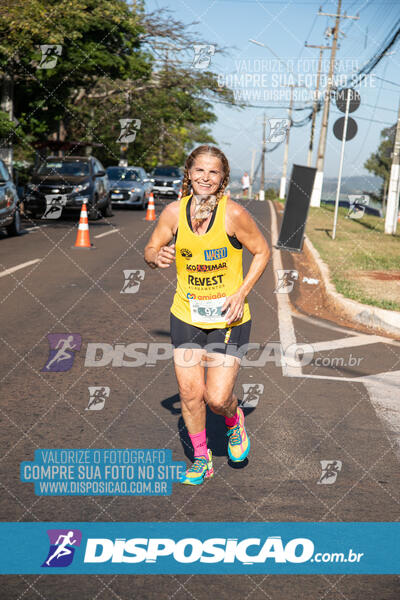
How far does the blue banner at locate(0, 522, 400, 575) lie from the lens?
3.17 metres

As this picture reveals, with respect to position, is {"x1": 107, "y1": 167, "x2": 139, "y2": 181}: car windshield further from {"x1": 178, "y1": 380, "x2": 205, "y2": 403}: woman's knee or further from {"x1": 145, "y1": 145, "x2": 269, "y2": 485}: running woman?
{"x1": 178, "y1": 380, "x2": 205, "y2": 403}: woman's knee

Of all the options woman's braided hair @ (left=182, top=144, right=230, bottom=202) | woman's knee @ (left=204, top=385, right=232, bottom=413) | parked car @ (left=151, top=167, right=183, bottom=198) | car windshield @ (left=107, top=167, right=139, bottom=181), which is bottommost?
parked car @ (left=151, top=167, right=183, bottom=198)

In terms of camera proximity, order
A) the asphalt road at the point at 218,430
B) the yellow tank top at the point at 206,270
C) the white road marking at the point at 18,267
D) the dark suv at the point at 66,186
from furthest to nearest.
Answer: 1. the dark suv at the point at 66,186
2. the white road marking at the point at 18,267
3. the yellow tank top at the point at 206,270
4. the asphalt road at the point at 218,430

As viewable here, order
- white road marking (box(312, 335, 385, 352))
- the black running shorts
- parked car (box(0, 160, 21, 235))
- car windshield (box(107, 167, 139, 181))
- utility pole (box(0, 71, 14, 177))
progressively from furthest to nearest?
car windshield (box(107, 167, 139, 181)), utility pole (box(0, 71, 14, 177)), parked car (box(0, 160, 21, 235)), white road marking (box(312, 335, 385, 352)), the black running shorts

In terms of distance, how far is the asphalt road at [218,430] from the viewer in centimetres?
306

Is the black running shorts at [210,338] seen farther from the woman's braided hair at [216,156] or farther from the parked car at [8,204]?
the parked car at [8,204]

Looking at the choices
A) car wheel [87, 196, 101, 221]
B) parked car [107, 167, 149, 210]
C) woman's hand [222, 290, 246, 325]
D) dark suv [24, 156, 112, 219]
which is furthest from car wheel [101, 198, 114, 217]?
woman's hand [222, 290, 246, 325]

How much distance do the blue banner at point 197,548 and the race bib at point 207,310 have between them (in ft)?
3.62

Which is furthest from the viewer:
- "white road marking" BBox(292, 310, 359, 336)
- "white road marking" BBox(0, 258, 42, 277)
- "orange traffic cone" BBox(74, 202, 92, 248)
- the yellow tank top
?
"orange traffic cone" BBox(74, 202, 92, 248)

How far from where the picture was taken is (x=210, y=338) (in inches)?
158

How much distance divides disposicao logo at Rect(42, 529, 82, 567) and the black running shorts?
119 centimetres

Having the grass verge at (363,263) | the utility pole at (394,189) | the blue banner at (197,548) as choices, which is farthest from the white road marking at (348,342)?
the utility pole at (394,189)

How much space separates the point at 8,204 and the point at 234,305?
1299 centimetres

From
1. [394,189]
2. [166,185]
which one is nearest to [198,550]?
[394,189]
